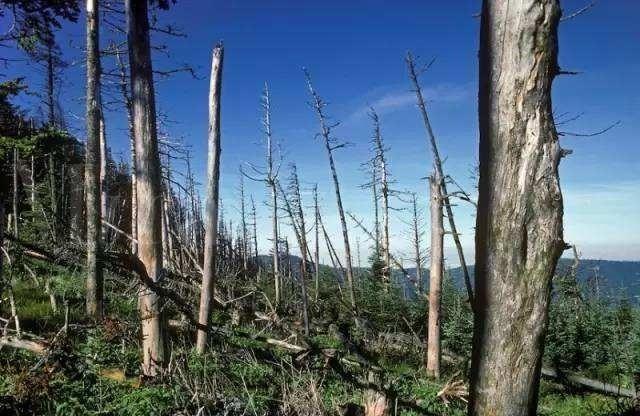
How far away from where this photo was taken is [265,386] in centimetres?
748

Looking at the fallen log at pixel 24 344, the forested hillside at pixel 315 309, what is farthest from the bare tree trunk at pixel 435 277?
the fallen log at pixel 24 344

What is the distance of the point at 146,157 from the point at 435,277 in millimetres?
7745

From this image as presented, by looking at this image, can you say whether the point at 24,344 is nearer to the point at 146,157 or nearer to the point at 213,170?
the point at 146,157

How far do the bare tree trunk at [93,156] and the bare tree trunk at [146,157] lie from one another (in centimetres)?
347

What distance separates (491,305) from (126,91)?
696 inches

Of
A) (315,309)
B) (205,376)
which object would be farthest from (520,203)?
(315,309)

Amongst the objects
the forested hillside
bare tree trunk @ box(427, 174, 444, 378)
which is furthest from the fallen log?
bare tree trunk @ box(427, 174, 444, 378)

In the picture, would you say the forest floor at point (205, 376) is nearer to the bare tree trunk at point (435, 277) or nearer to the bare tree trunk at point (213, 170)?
the bare tree trunk at point (435, 277)

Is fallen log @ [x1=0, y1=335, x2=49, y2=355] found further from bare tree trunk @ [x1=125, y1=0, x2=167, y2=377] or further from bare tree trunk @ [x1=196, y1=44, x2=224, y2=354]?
bare tree trunk @ [x1=196, y1=44, x2=224, y2=354]

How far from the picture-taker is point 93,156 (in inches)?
374

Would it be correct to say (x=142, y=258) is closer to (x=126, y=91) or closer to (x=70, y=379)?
(x=70, y=379)

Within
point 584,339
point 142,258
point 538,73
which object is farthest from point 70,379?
point 584,339

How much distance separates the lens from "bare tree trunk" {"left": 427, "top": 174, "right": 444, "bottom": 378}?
11.1 m

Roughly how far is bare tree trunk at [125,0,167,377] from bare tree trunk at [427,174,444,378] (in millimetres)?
6582
